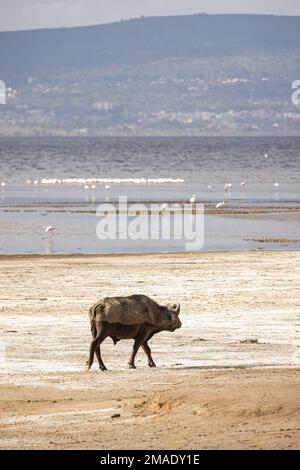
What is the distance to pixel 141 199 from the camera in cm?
6028

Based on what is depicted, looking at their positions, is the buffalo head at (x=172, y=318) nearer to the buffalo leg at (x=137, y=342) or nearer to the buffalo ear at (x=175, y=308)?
the buffalo ear at (x=175, y=308)

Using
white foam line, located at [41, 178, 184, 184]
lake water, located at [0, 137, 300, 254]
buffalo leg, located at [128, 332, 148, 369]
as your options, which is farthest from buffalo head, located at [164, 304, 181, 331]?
white foam line, located at [41, 178, 184, 184]

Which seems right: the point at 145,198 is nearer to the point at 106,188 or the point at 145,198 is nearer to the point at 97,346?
the point at 106,188

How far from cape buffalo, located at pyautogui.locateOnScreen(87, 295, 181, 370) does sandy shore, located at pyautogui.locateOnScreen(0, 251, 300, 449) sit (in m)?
0.32

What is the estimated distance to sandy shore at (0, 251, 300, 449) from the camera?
516 inches

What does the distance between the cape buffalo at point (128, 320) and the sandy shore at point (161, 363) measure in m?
0.32

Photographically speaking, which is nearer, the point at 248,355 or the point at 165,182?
the point at 248,355

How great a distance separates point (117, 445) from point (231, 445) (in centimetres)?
101

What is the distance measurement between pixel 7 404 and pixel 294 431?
3.51 meters

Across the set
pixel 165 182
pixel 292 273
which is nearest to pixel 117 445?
pixel 292 273

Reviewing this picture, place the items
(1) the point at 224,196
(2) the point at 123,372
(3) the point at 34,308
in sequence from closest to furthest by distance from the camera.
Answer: (2) the point at 123,372, (3) the point at 34,308, (1) the point at 224,196

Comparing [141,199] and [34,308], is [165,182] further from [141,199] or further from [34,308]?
[34,308]

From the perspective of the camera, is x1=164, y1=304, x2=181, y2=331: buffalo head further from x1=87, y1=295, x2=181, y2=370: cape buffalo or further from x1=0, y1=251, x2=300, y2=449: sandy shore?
x1=0, y1=251, x2=300, y2=449: sandy shore

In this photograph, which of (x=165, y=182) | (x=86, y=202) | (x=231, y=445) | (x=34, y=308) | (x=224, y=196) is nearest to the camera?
(x=231, y=445)
